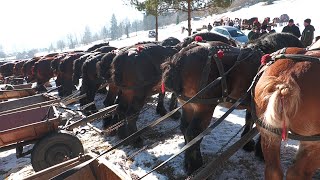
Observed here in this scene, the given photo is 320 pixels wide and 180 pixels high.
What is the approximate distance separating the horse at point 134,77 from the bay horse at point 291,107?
10.6 ft

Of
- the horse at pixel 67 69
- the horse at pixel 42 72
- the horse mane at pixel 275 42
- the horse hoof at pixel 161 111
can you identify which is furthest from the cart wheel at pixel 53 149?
the horse at pixel 42 72

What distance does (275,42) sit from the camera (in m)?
4.41

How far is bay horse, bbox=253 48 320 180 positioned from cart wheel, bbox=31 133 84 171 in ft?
10.7

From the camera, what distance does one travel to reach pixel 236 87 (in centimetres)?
411

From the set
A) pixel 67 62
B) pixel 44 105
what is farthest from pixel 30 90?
pixel 44 105

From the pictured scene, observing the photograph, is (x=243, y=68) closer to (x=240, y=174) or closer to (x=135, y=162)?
(x=240, y=174)

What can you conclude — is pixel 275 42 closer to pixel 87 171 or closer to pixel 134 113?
pixel 134 113

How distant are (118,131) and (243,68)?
131 inches

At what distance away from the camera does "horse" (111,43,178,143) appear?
18.6 feet

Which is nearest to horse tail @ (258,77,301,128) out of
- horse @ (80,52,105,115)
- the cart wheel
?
the cart wheel

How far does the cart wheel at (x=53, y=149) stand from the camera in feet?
15.4

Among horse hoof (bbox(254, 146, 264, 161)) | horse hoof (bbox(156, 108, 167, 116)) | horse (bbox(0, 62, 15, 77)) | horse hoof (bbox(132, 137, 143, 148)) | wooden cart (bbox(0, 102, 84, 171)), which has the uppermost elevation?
wooden cart (bbox(0, 102, 84, 171))

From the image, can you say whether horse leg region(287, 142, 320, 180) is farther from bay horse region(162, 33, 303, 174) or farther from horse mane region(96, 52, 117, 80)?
horse mane region(96, 52, 117, 80)

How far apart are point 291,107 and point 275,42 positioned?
2.33 meters
